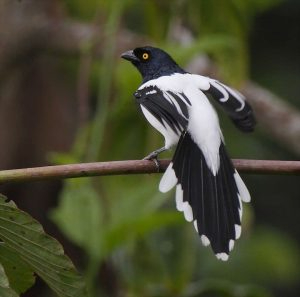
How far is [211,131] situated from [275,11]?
4513 mm

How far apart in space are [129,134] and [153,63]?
3.25 ft

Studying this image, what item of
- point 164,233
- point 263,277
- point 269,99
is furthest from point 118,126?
point 263,277

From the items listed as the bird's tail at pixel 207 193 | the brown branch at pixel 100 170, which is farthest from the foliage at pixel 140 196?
the brown branch at pixel 100 170

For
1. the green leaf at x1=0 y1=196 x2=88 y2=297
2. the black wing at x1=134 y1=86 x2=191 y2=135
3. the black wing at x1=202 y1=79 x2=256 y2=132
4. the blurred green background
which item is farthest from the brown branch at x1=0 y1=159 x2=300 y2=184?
the blurred green background

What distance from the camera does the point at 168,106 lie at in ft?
9.59

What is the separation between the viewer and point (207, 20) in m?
4.25

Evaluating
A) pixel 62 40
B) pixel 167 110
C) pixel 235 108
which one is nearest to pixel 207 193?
pixel 167 110

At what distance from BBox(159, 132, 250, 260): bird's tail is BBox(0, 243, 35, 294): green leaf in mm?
548

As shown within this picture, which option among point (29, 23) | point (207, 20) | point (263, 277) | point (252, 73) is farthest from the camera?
point (252, 73)

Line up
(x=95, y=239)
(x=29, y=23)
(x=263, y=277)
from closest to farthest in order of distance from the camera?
(x=95, y=239) → (x=29, y=23) → (x=263, y=277)

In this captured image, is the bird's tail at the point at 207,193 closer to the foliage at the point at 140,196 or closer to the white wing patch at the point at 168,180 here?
the white wing patch at the point at 168,180

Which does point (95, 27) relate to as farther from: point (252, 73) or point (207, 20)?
point (252, 73)

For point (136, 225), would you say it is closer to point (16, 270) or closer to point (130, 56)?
point (130, 56)

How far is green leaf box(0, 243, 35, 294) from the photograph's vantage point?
2145mm
